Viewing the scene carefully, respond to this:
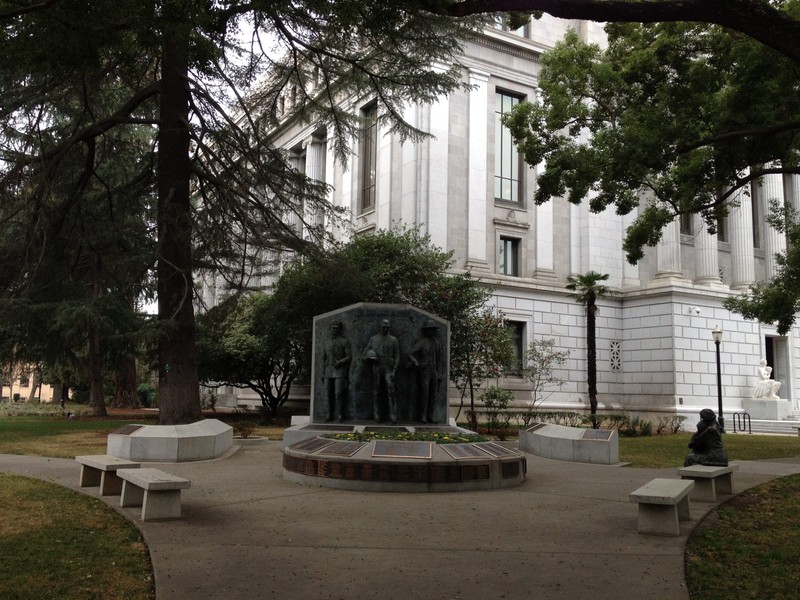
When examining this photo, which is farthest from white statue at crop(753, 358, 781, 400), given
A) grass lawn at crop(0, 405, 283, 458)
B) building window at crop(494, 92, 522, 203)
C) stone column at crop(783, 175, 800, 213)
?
grass lawn at crop(0, 405, 283, 458)

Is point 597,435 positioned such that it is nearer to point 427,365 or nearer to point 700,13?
point 427,365

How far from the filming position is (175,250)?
773 inches

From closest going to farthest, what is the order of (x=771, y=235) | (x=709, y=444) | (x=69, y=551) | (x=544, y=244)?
(x=69, y=551), (x=709, y=444), (x=544, y=244), (x=771, y=235)

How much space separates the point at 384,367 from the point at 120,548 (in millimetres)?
9313

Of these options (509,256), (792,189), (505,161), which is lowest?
(509,256)

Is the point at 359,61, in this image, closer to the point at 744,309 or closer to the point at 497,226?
the point at 744,309

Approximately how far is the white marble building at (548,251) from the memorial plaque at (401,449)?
22.1 metres

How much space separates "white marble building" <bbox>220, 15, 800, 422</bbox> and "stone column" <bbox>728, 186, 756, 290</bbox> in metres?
0.08

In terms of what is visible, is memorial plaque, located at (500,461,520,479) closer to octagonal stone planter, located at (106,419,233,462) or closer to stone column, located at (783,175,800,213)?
octagonal stone planter, located at (106,419,233,462)

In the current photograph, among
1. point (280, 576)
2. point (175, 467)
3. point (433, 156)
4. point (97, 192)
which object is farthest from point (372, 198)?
point (280, 576)

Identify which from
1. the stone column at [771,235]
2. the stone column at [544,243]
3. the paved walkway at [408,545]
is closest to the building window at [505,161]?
the stone column at [544,243]

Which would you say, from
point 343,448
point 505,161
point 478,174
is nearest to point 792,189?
point 505,161

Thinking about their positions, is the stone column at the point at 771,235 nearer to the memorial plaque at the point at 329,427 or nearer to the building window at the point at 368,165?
the building window at the point at 368,165

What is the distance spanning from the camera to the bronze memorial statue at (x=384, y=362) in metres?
16.2
